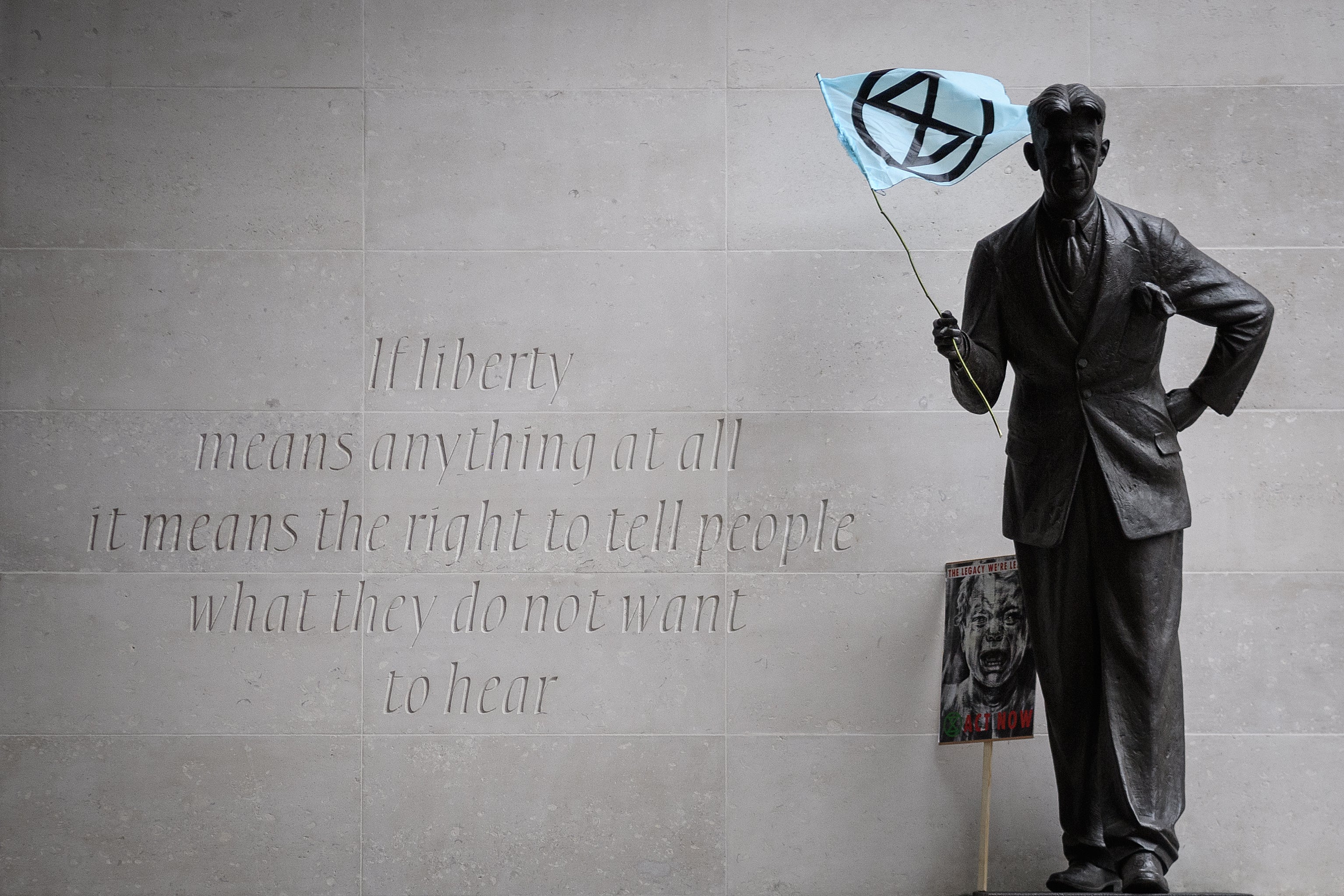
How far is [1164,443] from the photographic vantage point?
4.02 meters

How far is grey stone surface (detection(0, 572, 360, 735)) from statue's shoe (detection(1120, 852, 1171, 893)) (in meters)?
3.26

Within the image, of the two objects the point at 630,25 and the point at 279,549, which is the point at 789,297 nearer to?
the point at 630,25

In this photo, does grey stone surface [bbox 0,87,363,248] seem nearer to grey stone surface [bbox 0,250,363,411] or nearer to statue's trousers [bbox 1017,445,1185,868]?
grey stone surface [bbox 0,250,363,411]

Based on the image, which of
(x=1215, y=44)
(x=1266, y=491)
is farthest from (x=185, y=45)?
(x=1266, y=491)

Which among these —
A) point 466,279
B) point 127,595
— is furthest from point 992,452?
point 127,595

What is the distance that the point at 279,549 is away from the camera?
16.9 feet

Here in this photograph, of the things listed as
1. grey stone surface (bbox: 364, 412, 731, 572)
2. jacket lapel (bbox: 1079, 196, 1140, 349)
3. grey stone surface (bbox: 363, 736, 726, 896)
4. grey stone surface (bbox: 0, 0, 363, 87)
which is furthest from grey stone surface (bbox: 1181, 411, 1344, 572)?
grey stone surface (bbox: 0, 0, 363, 87)

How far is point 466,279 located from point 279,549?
5.01ft

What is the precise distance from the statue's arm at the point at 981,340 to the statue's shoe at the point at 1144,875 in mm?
1672

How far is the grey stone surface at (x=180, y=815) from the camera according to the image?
5.00 m

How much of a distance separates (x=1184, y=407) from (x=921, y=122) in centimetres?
146

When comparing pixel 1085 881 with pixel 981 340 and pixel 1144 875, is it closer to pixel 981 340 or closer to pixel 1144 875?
pixel 1144 875

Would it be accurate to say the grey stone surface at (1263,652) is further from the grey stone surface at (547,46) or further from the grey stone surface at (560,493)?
the grey stone surface at (547,46)

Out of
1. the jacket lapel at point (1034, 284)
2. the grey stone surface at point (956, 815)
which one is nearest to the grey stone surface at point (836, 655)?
the grey stone surface at point (956, 815)
